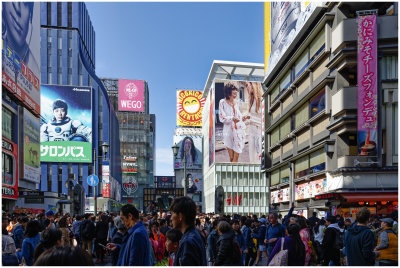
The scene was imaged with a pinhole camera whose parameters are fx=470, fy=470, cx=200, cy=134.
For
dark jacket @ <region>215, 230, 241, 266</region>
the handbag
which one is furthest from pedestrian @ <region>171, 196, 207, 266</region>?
the handbag

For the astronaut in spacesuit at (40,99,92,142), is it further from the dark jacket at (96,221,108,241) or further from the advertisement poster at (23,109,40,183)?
the dark jacket at (96,221,108,241)

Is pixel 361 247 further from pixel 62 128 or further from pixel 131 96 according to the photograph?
pixel 131 96

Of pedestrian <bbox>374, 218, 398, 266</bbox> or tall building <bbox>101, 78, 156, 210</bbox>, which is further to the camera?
tall building <bbox>101, 78, 156, 210</bbox>

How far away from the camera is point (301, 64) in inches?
1644

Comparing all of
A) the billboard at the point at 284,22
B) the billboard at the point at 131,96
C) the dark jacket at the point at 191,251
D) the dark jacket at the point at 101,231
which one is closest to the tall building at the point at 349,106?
the billboard at the point at 284,22

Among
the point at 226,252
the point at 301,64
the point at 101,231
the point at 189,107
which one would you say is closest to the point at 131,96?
the point at 189,107

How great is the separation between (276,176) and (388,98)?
25.0m

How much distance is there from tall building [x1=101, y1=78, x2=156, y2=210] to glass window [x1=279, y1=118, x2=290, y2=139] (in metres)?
87.3

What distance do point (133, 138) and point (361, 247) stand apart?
13497 centimetres

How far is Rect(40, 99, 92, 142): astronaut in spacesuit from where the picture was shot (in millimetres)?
84812

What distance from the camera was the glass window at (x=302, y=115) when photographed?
1588 inches

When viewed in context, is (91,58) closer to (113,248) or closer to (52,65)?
(52,65)

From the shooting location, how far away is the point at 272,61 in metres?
50.8

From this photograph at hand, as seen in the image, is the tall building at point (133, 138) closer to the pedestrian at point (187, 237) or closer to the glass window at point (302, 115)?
the glass window at point (302, 115)
